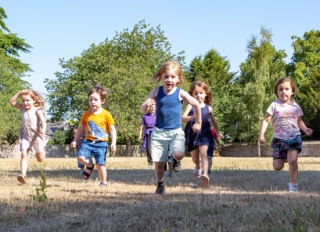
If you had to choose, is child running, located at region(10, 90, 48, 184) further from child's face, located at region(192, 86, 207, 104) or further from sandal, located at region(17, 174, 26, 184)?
child's face, located at region(192, 86, 207, 104)

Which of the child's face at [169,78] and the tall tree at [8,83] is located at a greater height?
the tall tree at [8,83]

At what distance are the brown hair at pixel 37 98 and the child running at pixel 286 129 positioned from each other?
15.2ft

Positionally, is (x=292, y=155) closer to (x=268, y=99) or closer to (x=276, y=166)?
(x=276, y=166)

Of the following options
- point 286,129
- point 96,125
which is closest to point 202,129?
point 286,129

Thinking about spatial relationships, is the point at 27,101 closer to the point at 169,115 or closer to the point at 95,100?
the point at 95,100

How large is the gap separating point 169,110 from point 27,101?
11.6 ft

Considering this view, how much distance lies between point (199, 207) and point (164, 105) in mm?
1829

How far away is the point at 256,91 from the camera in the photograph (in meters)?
37.0

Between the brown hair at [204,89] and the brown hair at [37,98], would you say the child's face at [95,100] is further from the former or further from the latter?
the brown hair at [204,89]

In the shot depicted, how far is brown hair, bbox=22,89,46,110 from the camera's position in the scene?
7815 mm

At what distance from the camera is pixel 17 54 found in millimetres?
42938

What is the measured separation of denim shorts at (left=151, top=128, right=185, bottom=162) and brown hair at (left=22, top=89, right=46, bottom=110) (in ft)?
10.9

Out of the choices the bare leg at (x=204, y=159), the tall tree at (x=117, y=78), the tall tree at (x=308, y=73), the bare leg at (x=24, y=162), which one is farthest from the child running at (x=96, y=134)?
the tall tree at (x=308, y=73)

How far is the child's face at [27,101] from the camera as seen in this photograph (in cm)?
768
